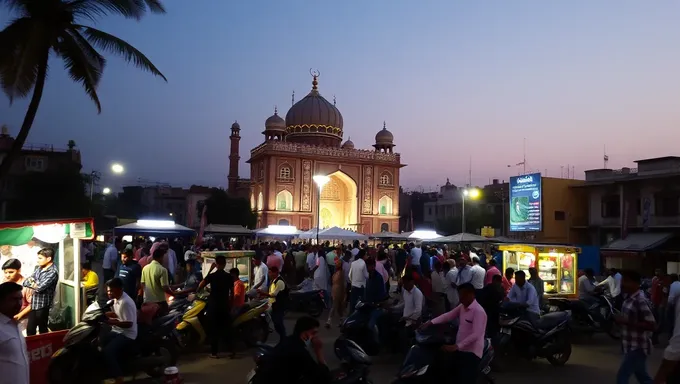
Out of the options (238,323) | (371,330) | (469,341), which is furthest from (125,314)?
(469,341)

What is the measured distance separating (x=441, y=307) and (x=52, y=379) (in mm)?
7057

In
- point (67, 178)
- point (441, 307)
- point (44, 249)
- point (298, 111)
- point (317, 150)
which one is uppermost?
point (298, 111)

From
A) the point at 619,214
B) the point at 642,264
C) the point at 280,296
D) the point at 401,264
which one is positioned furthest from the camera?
the point at 619,214

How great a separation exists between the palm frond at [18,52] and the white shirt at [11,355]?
896 centimetres

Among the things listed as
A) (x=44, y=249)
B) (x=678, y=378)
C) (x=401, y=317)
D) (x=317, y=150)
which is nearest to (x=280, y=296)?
(x=401, y=317)

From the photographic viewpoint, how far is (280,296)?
8320mm

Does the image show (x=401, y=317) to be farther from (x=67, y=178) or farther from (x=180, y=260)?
(x=67, y=178)

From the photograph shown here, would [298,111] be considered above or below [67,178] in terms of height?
above

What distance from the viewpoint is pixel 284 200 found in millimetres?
41188

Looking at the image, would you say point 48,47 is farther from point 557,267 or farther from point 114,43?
point 557,267

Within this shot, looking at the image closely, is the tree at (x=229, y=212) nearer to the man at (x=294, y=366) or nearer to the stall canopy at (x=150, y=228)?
the stall canopy at (x=150, y=228)

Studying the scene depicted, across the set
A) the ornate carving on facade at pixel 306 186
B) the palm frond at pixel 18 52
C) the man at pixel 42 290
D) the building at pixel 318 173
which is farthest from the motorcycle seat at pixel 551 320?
the ornate carving on facade at pixel 306 186

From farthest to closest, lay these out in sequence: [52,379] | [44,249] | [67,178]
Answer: [67,178] < [44,249] < [52,379]

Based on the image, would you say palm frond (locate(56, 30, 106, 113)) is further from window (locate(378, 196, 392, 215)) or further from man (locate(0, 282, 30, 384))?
window (locate(378, 196, 392, 215))
